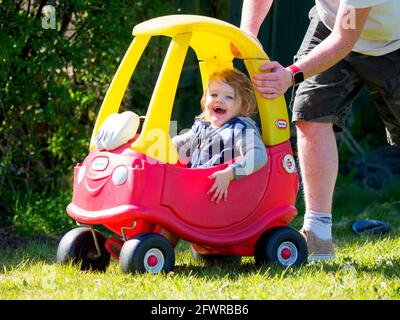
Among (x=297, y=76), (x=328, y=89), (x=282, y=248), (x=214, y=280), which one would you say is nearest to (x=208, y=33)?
(x=297, y=76)

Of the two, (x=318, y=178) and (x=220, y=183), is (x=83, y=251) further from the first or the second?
(x=318, y=178)

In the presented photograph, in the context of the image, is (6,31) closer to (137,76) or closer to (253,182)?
(137,76)

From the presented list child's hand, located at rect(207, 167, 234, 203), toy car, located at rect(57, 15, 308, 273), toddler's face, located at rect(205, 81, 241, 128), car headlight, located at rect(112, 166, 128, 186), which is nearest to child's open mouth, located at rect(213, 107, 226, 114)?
toddler's face, located at rect(205, 81, 241, 128)

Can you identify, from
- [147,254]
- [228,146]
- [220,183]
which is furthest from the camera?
[228,146]

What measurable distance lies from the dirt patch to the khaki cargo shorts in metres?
1.43

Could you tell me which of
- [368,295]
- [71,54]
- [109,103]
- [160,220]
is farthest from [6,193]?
[368,295]

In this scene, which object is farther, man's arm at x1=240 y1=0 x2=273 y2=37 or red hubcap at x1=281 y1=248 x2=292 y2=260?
man's arm at x1=240 y1=0 x2=273 y2=37

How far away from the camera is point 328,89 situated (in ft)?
13.6

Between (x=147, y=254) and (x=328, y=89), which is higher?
(x=328, y=89)

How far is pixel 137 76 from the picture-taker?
218 inches

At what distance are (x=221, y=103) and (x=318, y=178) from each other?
0.64 metres

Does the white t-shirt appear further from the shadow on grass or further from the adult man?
the shadow on grass

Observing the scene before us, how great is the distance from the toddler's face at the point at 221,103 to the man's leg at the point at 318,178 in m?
0.44

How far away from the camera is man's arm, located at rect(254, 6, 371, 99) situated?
3.65 metres
